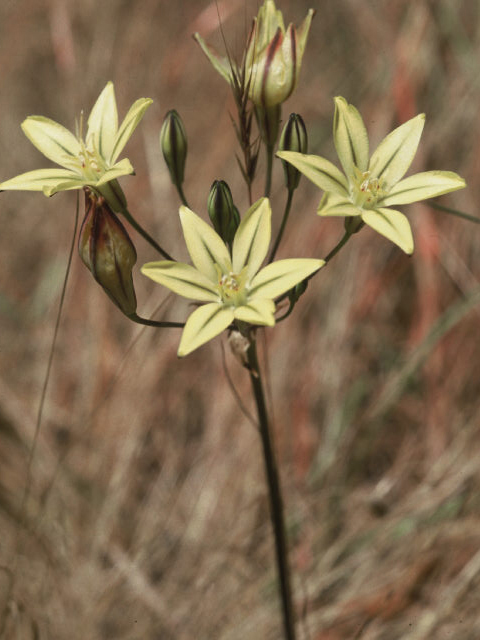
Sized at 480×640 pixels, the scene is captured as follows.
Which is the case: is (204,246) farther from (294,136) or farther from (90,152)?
(90,152)

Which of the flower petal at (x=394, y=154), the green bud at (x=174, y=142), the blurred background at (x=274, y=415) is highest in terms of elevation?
the green bud at (x=174, y=142)

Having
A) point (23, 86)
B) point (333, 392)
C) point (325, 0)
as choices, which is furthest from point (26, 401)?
point (325, 0)

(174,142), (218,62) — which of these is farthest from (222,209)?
(218,62)

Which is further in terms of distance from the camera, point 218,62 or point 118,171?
point 218,62

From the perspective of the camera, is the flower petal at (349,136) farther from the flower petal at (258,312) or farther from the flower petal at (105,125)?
the flower petal at (105,125)

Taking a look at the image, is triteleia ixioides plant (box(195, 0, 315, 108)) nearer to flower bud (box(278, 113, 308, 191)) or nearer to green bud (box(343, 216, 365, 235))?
flower bud (box(278, 113, 308, 191))

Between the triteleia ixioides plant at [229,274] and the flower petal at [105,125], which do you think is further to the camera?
the flower petal at [105,125]

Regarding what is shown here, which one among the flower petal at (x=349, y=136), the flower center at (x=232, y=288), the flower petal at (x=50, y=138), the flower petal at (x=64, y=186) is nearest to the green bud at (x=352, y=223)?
the flower petal at (x=349, y=136)
